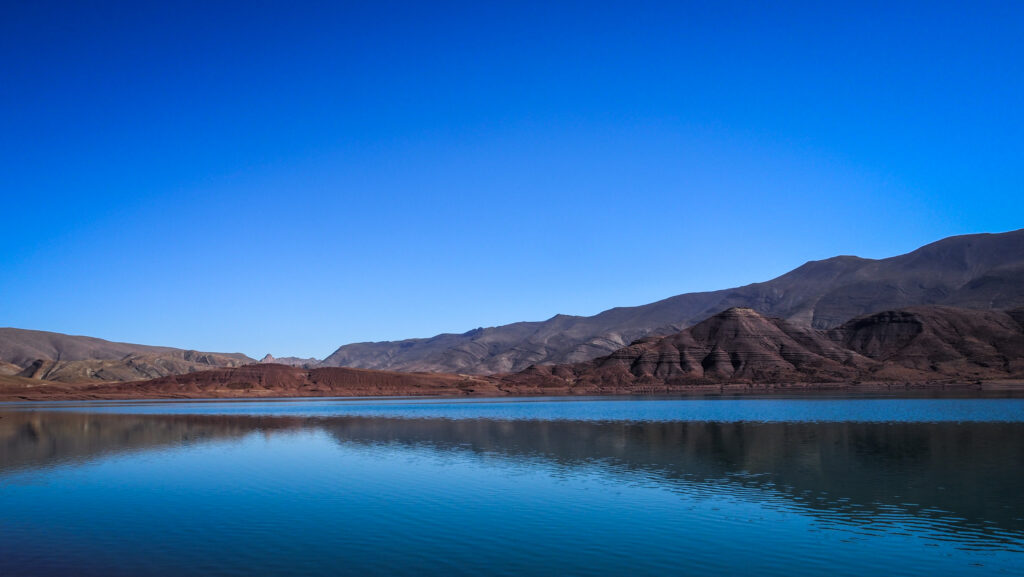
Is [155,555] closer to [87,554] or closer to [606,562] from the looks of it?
[87,554]

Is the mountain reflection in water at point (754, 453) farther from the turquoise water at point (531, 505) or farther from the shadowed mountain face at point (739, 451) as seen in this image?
the turquoise water at point (531, 505)

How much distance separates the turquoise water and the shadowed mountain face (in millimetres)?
202

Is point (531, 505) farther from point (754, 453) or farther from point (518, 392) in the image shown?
point (518, 392)

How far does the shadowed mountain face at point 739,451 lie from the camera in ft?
88.6

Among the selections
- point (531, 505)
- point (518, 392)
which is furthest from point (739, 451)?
point (518, 392)

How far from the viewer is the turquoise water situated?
19469 millimetres

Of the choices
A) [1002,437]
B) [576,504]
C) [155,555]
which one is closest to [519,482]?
[576,504]

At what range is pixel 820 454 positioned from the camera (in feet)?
132

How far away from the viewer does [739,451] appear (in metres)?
42.9

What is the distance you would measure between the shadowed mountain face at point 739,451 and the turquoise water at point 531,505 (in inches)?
8.0

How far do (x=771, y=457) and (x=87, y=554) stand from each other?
32.5m

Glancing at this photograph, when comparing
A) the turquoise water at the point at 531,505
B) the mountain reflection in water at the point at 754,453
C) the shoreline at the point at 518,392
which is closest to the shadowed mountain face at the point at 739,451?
the mountain reflection in water at the point at 754,453

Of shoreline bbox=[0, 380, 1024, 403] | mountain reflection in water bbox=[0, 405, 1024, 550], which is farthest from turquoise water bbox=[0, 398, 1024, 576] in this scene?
shoreline bbox=[0, 380, 1024, 403]

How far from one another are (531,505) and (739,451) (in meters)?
20.2
